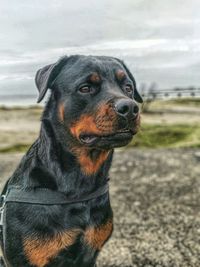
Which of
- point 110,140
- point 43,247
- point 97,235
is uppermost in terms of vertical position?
point 110,140

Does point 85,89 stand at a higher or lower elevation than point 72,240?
higher

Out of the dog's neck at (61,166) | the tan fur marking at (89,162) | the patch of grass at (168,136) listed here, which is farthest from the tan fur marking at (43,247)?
the patch of grass at (168,136)

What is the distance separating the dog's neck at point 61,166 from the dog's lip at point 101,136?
281mm

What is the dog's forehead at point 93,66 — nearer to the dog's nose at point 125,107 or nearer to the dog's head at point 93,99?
the dog's head at point 93,99

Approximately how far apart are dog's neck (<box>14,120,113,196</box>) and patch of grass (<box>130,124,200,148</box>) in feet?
29.3

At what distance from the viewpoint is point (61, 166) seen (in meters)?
4.61

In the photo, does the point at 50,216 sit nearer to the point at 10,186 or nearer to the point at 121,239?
the point at 10,186

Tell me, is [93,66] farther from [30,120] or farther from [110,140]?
[30,120]

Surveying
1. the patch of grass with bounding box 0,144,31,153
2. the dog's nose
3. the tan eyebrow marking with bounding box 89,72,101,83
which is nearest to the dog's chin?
the dog's nose

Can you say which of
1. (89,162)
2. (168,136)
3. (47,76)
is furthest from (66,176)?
(168,136)

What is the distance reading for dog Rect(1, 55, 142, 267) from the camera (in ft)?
14.4

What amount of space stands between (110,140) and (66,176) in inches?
23.8

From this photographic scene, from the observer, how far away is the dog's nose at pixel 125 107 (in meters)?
4.07

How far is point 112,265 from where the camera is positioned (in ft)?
23.3
